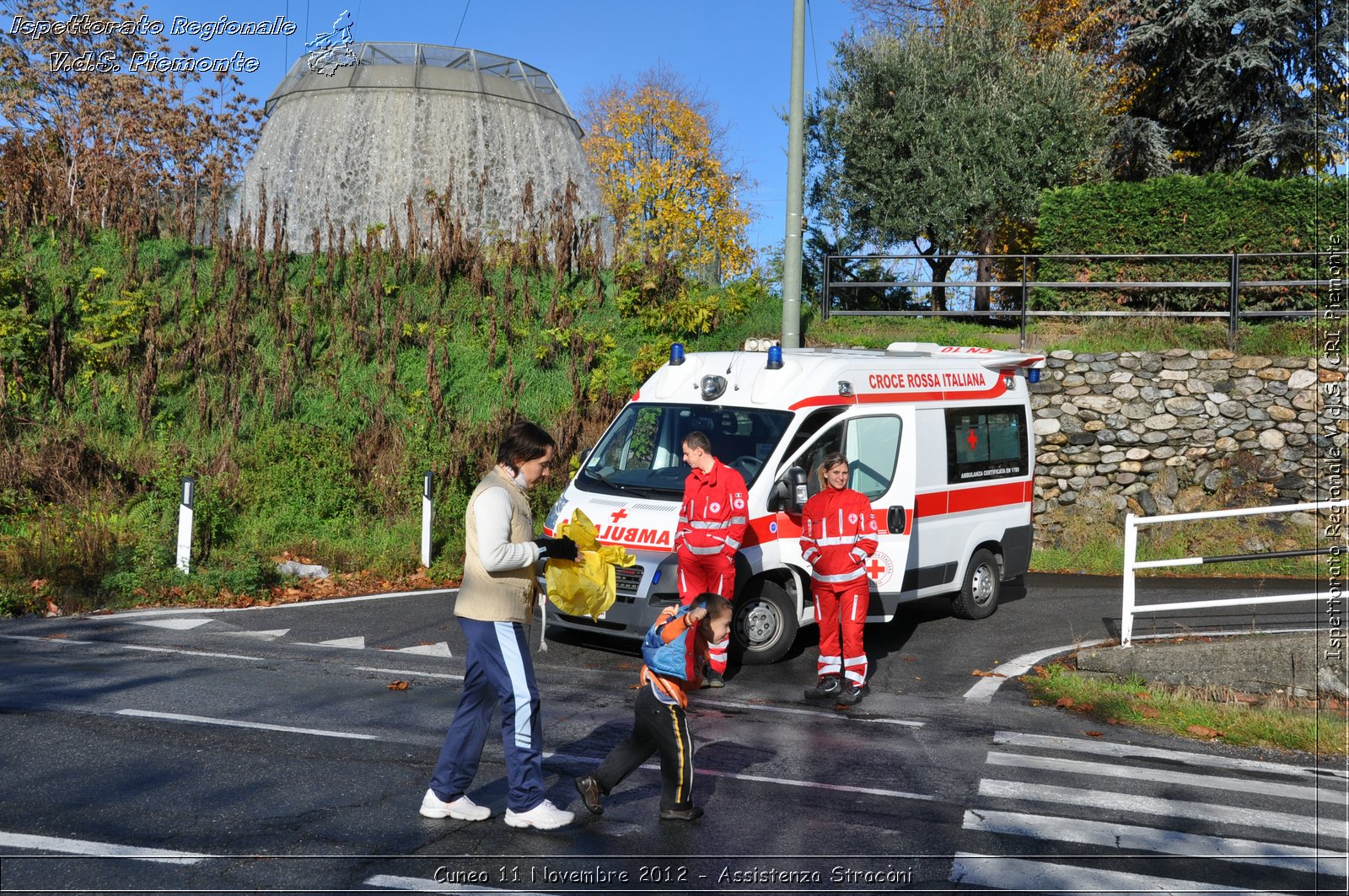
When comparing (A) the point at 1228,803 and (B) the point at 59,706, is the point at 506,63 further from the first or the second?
(A) the point at 1228,803

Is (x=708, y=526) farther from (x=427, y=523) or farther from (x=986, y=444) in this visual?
(x=427, y=523)

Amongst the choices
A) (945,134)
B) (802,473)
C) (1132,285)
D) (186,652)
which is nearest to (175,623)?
(186,652)

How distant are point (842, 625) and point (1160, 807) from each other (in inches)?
111

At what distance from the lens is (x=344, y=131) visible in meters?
28.8

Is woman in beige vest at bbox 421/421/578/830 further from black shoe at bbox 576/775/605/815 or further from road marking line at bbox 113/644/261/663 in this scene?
road marking line at bbox 113/644/261/663

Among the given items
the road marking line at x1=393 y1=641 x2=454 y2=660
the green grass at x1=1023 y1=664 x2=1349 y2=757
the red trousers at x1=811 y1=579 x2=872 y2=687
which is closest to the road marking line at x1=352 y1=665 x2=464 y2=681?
the road marking line at x1=393 y1=641 x2=454 y2=660

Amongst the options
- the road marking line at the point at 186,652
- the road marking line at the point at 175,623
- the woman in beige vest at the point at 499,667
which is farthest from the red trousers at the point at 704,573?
the road marking line at the point at 175,623

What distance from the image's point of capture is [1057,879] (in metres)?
4.89

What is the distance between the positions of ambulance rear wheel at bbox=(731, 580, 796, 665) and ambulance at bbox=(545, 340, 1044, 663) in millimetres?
11

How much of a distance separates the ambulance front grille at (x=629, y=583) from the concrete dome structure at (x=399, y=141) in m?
19.4

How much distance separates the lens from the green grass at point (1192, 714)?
24.5 ft

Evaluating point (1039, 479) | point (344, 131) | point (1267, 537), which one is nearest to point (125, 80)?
point (344, 131)

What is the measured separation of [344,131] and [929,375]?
22.0 m

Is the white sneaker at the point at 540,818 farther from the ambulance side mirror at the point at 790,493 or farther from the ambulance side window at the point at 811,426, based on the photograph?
the ambulance side window at the point at 811,426
